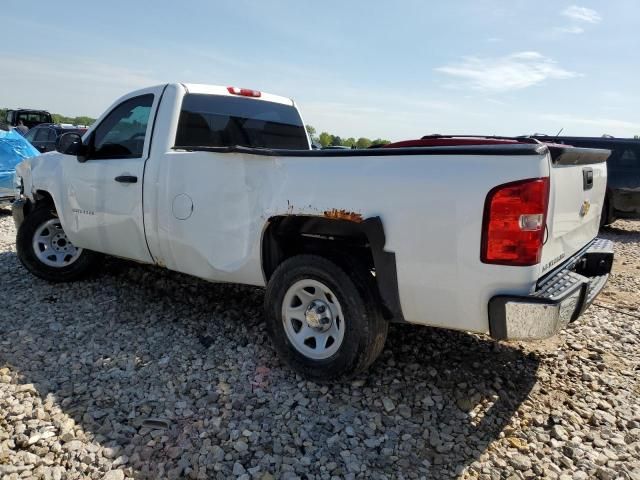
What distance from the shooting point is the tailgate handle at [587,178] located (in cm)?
306

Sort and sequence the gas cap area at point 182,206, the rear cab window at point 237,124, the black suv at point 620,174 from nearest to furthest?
the gas cap area at point 182,206 < the rear cab window at point 237,124 < the black suv at point 620,174

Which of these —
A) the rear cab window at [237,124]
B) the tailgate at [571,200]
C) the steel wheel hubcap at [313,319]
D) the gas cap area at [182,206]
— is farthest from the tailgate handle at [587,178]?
the rear cab window at [237,124]

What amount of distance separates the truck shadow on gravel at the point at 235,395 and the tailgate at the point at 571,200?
985 millimetres

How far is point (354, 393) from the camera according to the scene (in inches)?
125

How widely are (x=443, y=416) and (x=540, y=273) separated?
3.37ft

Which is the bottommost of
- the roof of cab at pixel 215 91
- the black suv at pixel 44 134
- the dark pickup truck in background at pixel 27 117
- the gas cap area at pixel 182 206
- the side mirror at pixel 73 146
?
the gas cap area at pixel 182 206

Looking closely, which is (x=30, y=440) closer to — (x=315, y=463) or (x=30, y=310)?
(x=315, y=463)

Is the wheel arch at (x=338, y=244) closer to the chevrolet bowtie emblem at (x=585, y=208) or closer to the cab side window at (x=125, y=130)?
the chevrolet bowtie emblem at (x=585, y=208)

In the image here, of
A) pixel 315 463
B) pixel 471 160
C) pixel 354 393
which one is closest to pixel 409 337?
pixel 354 393

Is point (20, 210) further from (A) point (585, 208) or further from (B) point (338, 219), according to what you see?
(A) point (585, 208)

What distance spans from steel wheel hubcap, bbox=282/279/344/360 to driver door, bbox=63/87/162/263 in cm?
149

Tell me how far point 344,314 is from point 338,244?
0.50 meters

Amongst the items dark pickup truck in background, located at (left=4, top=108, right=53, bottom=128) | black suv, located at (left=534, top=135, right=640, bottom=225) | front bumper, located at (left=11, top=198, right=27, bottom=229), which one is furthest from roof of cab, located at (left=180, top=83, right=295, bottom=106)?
dark pickup truck in background, located at (left=4, top=108, right=53, bottom=128)

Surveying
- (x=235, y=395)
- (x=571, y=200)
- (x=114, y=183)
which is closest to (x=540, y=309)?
(x=571, y=200)
